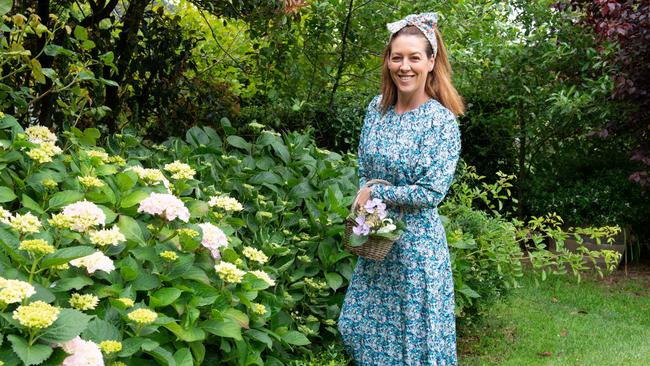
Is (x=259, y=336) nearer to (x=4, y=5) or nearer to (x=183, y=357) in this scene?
(x=183, y=357)

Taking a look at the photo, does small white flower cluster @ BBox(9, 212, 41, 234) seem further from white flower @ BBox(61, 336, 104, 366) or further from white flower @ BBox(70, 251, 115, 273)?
white flower @ BBox(61, 336, 104, 366)

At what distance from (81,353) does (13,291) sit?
238 millimetres

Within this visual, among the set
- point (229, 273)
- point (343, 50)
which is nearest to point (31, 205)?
point (229, 273)

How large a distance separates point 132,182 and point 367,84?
3.58m

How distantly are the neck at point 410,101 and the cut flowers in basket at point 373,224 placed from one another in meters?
0.43

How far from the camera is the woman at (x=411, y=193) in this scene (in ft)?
9.96

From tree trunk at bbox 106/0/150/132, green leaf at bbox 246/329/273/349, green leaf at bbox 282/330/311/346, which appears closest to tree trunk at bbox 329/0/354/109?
tree trunk at bbox 106/0/150/132

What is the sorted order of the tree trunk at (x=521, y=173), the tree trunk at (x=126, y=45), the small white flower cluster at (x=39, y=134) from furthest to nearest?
1. the tree trunk at (x=521, y=173)
2. the tree trunk at (x=126, y=45)
3. the small white flower cluster at (x=39, y=134)

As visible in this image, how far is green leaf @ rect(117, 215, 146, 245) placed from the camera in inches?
107

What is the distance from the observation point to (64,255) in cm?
224

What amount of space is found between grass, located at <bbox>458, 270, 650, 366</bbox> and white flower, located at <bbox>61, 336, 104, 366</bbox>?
2.63 metres

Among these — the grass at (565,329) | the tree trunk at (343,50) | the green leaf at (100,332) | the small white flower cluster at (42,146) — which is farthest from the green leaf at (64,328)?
the tree trunk at (343,50)

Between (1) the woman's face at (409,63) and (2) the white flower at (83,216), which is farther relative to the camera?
(1) the woman's face at (409,63)

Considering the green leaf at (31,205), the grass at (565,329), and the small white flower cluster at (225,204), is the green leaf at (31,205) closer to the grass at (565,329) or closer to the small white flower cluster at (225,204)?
the small white flower cluster at (225,204)
